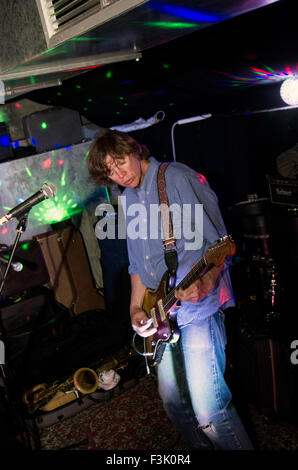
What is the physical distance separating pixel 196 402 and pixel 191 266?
69 cm

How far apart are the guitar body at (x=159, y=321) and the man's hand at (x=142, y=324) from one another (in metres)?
0.03

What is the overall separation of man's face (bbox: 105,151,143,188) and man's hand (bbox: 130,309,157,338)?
773 millimetres

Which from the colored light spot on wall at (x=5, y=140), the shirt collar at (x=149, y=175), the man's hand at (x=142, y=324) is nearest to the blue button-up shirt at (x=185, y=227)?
the shirt collar at (x=149, y=175)

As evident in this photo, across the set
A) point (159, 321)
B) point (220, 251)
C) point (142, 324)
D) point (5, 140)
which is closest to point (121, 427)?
point (142, 324)

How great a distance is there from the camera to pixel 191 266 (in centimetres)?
205

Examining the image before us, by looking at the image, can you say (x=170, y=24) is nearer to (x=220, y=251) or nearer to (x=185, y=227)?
(x=185, y=227)

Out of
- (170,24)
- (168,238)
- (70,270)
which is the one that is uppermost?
(170,24)

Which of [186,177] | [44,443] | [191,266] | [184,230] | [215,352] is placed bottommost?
[44,443]

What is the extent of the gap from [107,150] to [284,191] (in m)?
A: 1.47

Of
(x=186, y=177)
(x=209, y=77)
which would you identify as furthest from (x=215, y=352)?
(x=209, y=77)

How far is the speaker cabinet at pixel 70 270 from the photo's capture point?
A: 4.30 meters

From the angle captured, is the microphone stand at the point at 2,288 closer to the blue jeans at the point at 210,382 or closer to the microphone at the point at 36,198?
the microphone at the point at 36,198

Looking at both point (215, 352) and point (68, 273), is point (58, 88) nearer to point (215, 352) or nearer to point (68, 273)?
point (68, 273)

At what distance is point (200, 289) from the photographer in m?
1.88
